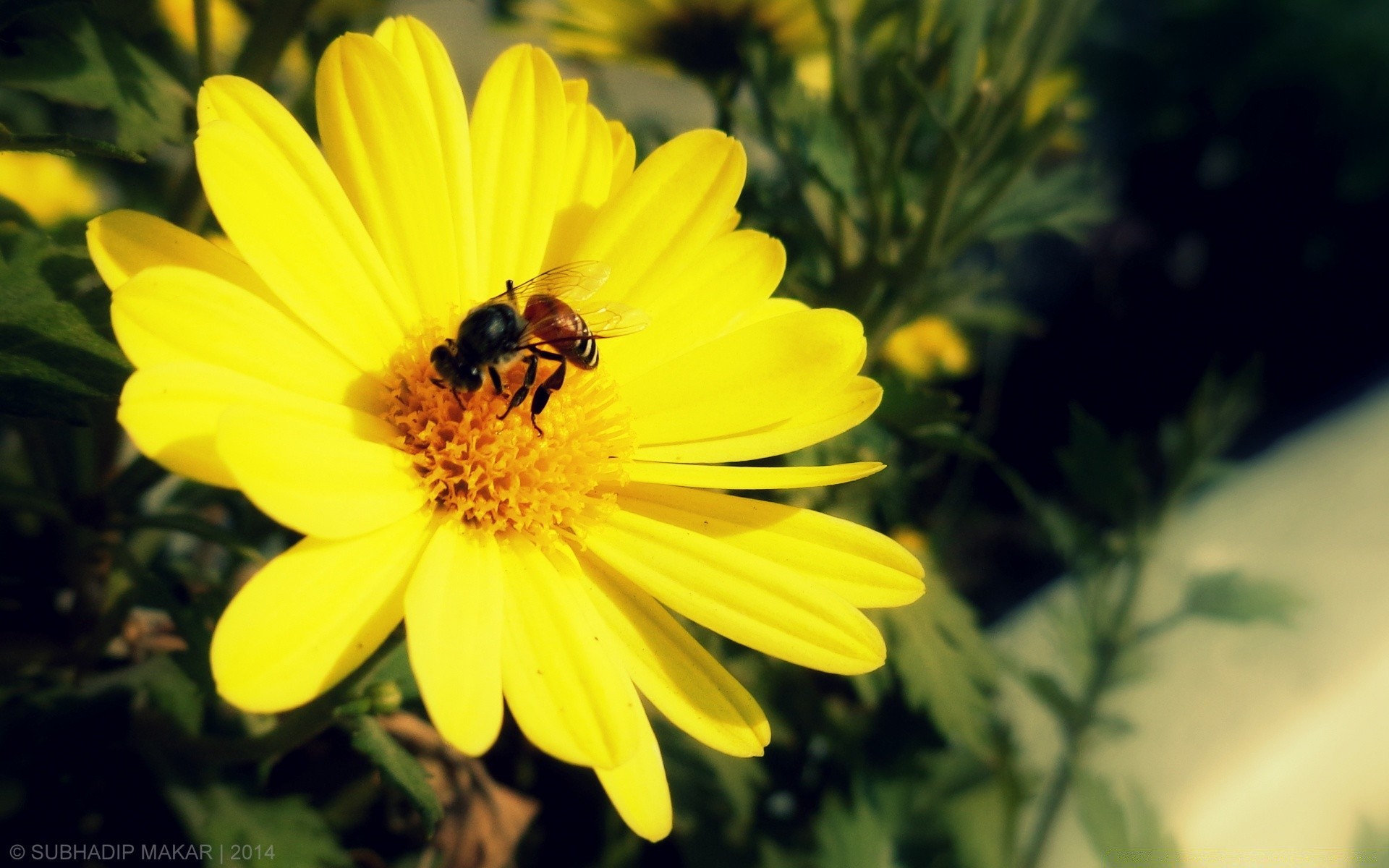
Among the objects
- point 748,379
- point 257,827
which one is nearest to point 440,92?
point 748,379

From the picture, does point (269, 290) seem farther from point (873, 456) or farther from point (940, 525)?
point (940, 525)

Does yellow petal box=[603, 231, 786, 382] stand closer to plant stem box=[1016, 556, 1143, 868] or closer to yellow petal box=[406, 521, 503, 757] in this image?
yellow petal box=[406, 521, 503, 757]

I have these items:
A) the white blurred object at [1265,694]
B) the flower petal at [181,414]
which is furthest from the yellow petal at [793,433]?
the white blurred object at [1265,694]

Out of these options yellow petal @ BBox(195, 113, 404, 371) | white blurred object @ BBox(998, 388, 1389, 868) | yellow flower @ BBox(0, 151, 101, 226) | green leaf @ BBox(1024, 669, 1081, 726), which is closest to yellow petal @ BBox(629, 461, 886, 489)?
yellow petal @ BBox(195, 113, 404, 371)

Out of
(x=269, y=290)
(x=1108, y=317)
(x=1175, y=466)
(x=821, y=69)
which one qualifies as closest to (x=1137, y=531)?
(x=1175, y=466)

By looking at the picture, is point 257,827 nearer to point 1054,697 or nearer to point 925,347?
point 1054,697

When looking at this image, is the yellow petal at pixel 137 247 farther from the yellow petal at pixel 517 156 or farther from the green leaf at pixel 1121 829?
the green leaf at pixel 1121 829
